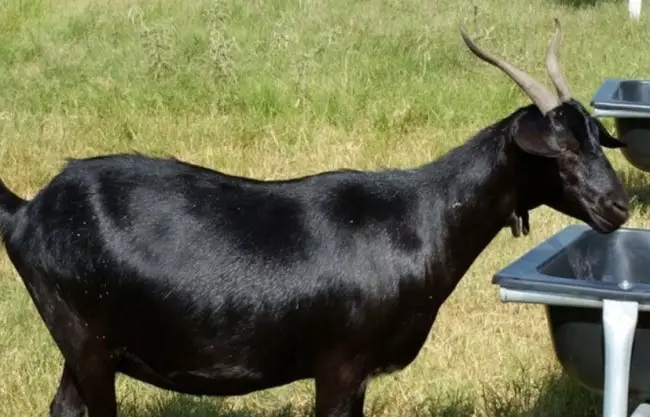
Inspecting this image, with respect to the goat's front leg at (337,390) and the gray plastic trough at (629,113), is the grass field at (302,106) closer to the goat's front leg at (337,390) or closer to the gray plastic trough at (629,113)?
the gray plastic trough at (629,113)

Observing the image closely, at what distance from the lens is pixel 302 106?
9.81 metres

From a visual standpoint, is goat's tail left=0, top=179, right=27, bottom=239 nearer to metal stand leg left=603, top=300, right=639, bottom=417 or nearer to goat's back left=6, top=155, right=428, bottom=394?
goat's back left=6, top=155, right=428, bottom=394

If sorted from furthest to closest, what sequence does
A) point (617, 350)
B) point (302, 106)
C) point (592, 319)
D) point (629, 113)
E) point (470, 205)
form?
1. point (302, 106)
2. point (629, 113)
3. point (470, 205)
4. point (592, 319)
5. point (617, 350)

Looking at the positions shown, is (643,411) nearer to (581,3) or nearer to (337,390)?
(337,390)

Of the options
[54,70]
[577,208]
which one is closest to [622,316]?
[577,208]

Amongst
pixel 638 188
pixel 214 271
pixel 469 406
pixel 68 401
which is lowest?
pixel 638 188

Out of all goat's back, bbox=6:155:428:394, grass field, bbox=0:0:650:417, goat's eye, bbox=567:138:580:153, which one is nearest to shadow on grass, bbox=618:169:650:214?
grass field, bbox=0:0:650:417

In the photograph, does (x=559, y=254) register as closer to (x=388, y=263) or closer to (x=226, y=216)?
(x=388, y=263)

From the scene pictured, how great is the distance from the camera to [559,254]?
4449 millimetres

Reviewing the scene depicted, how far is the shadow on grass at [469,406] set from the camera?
5262 mm

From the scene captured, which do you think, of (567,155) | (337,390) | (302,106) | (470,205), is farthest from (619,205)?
(302,106)

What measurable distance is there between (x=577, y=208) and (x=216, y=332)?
50.5 inches

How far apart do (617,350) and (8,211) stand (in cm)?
210

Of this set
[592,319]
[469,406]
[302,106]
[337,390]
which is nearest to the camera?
[592,319]
